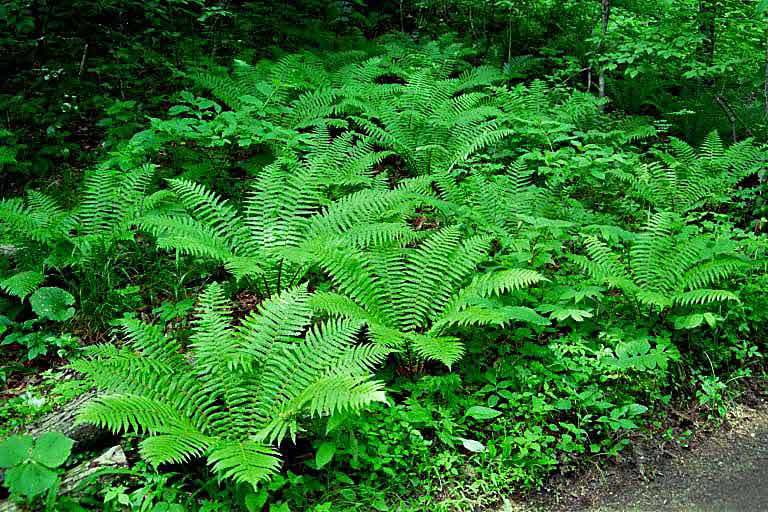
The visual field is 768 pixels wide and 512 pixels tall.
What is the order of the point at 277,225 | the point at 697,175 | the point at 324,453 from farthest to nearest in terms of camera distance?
the point at 697,175 < the point at 277,225 < the point at 324,453

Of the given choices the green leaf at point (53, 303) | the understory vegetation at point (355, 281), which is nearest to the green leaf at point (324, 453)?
the understory vegetation at point (355, 281)

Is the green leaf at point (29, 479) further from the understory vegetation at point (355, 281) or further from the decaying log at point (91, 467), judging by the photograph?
the decaying log at point (91, 467)

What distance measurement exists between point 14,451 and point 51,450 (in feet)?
0.47

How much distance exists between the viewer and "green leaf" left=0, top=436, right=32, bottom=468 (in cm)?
253

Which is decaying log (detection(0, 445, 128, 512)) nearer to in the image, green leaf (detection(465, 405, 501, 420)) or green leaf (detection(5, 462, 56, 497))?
green leaf (detection(5, 462, 56, 497))

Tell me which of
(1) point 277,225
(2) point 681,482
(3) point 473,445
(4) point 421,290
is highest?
(1) point 277,225

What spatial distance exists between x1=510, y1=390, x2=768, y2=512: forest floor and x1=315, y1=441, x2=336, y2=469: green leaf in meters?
0.99

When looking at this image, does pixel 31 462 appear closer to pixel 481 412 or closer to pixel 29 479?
pixel 29 479

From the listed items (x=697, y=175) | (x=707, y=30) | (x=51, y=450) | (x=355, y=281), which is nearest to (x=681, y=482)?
(x=355, y=281)

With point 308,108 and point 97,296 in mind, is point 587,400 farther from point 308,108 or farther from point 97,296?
point 308,108

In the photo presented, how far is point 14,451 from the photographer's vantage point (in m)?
2.58

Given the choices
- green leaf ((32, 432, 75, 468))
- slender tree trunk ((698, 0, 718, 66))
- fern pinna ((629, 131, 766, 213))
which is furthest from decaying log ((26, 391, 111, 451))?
slender tree trunk ((698, 0, 718, 66))

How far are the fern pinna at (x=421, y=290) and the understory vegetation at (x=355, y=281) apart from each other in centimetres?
2

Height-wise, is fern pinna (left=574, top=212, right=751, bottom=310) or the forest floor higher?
fern pinna (left=574, top=212, right=751, bottom=310)
